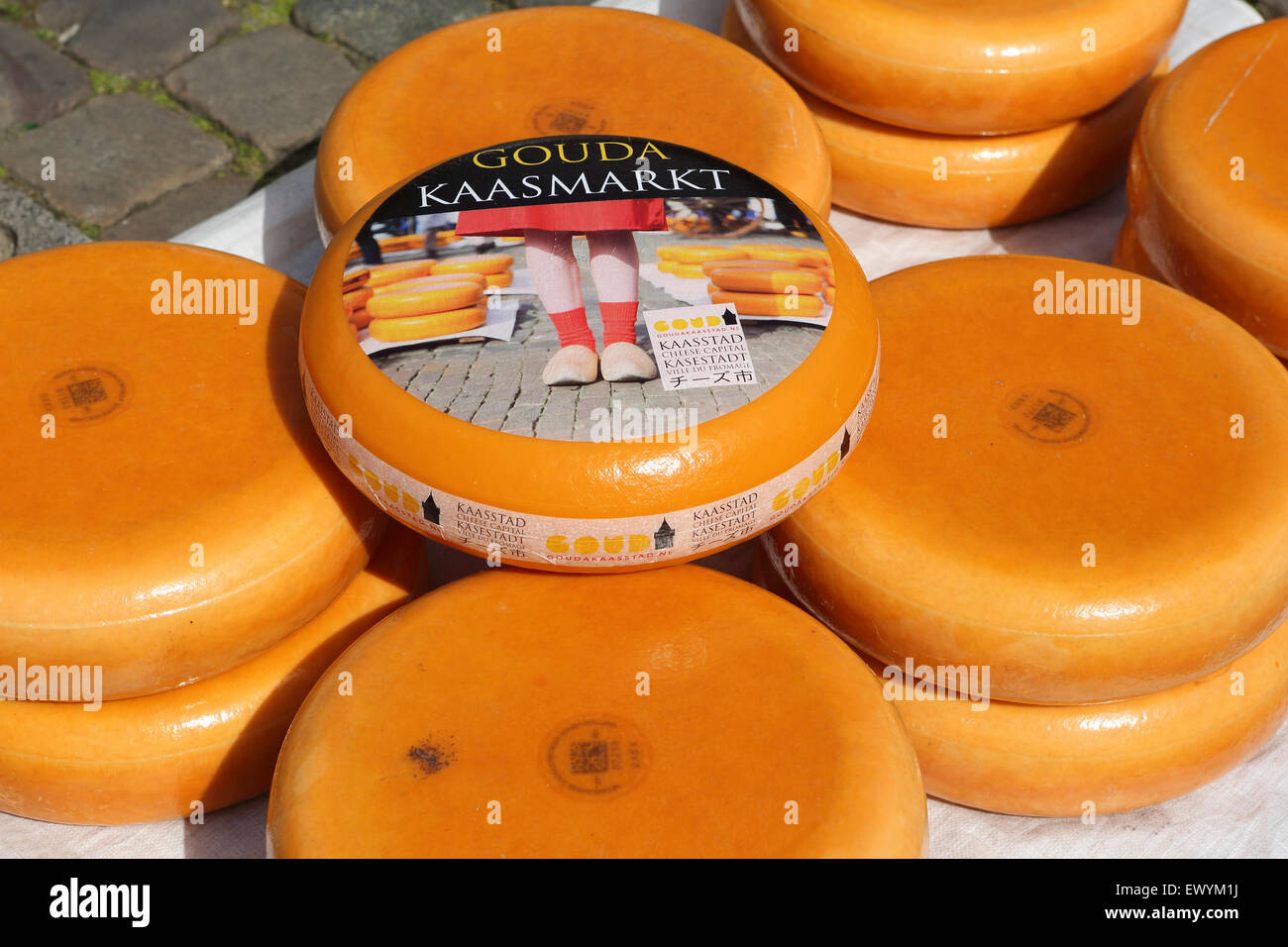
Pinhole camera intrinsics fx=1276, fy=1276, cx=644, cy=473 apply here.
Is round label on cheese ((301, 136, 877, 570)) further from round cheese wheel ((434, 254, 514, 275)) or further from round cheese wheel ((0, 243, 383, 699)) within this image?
round cheese wheel ((0, 243, 383, 699))

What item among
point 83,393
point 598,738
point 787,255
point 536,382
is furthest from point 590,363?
point 83,393

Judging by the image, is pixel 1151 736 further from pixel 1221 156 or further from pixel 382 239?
pixel 382 239

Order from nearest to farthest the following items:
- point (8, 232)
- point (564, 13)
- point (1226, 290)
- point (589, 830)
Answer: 1. point (589, 830)
2. point (1226, 290)
3. point (564, 13)
4. point (8, 232)

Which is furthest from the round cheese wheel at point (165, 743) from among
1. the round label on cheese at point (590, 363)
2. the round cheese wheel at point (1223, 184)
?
the round cheese wheel at point (1223, 184)

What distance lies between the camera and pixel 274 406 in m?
1.69

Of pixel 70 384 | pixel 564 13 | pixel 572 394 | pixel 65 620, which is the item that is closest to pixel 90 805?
pixel 65 620

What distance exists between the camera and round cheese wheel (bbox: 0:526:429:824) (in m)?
1.63

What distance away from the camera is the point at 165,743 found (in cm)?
165

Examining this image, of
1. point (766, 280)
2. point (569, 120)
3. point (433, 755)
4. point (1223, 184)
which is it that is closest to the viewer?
point (433, 755)

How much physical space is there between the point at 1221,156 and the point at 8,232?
258 cm

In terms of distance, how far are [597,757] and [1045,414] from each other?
0.77 meters

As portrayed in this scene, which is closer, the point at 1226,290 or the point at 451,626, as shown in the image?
the point at 451,626

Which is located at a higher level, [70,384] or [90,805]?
[70,384]

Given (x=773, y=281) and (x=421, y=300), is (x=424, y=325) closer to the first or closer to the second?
(x=421, y=300)
